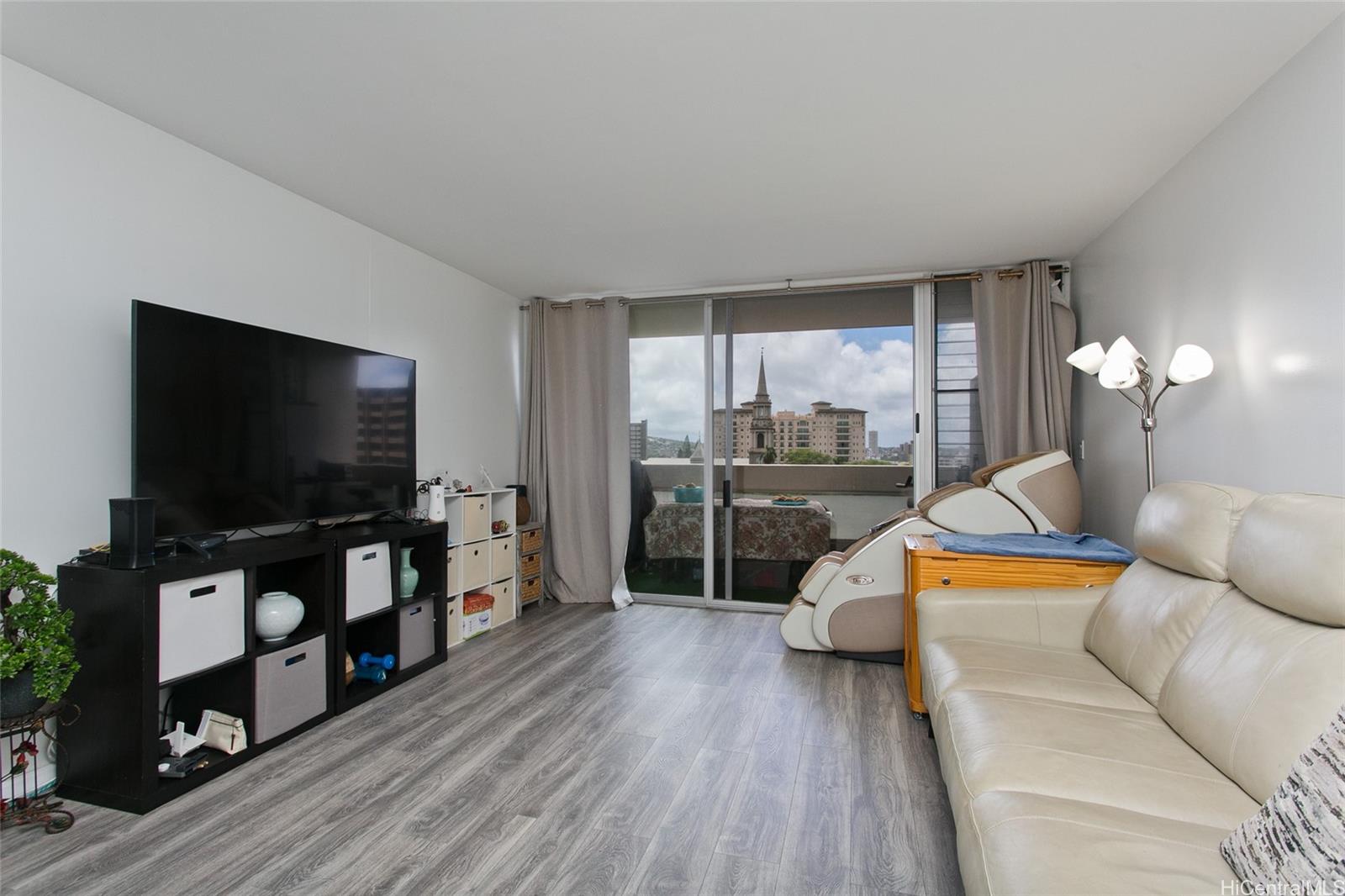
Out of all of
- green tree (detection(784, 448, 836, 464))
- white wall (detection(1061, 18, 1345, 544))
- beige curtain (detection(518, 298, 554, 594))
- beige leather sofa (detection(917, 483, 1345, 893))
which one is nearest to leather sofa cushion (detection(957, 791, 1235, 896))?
beige leather sofa (detection(917, 483, 1345, 893))

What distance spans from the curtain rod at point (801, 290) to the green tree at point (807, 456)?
1172 millimetres

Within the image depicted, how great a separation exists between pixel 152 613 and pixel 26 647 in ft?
0.97

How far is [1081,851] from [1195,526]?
1275 mm

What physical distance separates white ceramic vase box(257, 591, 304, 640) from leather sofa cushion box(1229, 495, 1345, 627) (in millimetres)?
3241

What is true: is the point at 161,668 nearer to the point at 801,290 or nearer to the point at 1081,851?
the point at 1081,851

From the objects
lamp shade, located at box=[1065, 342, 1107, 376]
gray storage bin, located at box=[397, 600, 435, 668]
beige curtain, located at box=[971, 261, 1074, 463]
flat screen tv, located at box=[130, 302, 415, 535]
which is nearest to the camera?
flat screen tv, located at box=[130, 302, 415, 535]

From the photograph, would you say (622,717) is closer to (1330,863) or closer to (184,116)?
(1330,863)

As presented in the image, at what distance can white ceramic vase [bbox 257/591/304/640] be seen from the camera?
8.61 feet

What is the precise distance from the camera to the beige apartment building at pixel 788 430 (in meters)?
4.80

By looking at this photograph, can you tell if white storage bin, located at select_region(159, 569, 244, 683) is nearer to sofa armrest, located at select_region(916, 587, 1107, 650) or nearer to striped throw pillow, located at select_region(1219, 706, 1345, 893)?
sofa armrest, located at select_region(916, 587, 1107, 650)

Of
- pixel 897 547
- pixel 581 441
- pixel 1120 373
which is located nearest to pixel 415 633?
pixel 581 441

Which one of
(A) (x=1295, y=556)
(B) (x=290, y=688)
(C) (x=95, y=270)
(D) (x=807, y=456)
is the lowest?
(B) (x=290, y=688)

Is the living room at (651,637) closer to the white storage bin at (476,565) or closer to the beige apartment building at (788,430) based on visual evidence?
the white storage bin at (476,565)

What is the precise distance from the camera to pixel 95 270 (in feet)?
7.81
